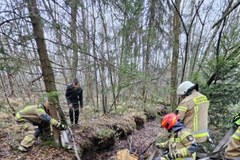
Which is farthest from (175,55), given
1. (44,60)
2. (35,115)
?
(35,115)

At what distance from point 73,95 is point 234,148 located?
6.94 metres

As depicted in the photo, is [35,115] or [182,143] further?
[35,115]

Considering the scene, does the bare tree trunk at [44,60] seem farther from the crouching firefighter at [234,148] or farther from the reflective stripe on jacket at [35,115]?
the crouching firefighter at [234,148]

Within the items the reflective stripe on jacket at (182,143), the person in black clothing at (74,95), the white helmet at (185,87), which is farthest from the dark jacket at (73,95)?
the reflective stripe on jacket at (182,143)

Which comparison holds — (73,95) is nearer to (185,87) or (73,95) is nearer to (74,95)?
(74,95)

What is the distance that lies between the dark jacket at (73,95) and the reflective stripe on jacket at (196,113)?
554 centimetres

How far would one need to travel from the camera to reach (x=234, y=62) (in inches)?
269

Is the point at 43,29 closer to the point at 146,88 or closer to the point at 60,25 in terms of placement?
the point at 60,25

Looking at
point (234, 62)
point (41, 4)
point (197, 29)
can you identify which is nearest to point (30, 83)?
point (41, 4)

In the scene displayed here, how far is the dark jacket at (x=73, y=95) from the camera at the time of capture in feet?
31.4

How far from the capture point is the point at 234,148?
4031 millimetres

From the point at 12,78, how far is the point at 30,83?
392 millimetres

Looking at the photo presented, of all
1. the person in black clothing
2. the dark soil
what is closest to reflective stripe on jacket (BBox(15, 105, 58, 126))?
the dark soil

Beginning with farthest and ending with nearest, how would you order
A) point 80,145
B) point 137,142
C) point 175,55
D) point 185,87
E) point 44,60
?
point 175,55 < point 137,142 < point 80,145 < point 44,60 < point 185,87
